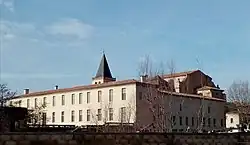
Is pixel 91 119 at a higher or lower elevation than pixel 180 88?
lower

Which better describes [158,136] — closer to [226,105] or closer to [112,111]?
[112,111]

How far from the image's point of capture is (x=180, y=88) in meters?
81.0

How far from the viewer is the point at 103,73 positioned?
90.3 metres

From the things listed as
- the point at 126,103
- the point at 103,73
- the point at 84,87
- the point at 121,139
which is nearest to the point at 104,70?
the point at 103,73

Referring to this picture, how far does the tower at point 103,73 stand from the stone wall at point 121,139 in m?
70.0

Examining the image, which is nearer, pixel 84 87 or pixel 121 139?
pixel 121 139

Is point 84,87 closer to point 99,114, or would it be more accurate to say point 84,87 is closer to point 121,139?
point 99,114

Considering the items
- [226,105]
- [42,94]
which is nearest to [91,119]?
[42,94]

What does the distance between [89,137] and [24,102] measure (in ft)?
230

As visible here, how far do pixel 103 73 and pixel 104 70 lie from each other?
33.4 inches

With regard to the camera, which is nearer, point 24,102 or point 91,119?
point 91,119

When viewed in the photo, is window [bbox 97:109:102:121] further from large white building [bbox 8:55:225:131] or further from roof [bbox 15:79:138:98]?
roof [bbox 15:79:138:98]

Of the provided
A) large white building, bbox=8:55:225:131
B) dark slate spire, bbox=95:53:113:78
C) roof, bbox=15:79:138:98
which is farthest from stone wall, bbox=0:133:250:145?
dark slate spire, bbox=95:53:113:78

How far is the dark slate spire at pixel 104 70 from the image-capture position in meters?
90.6
